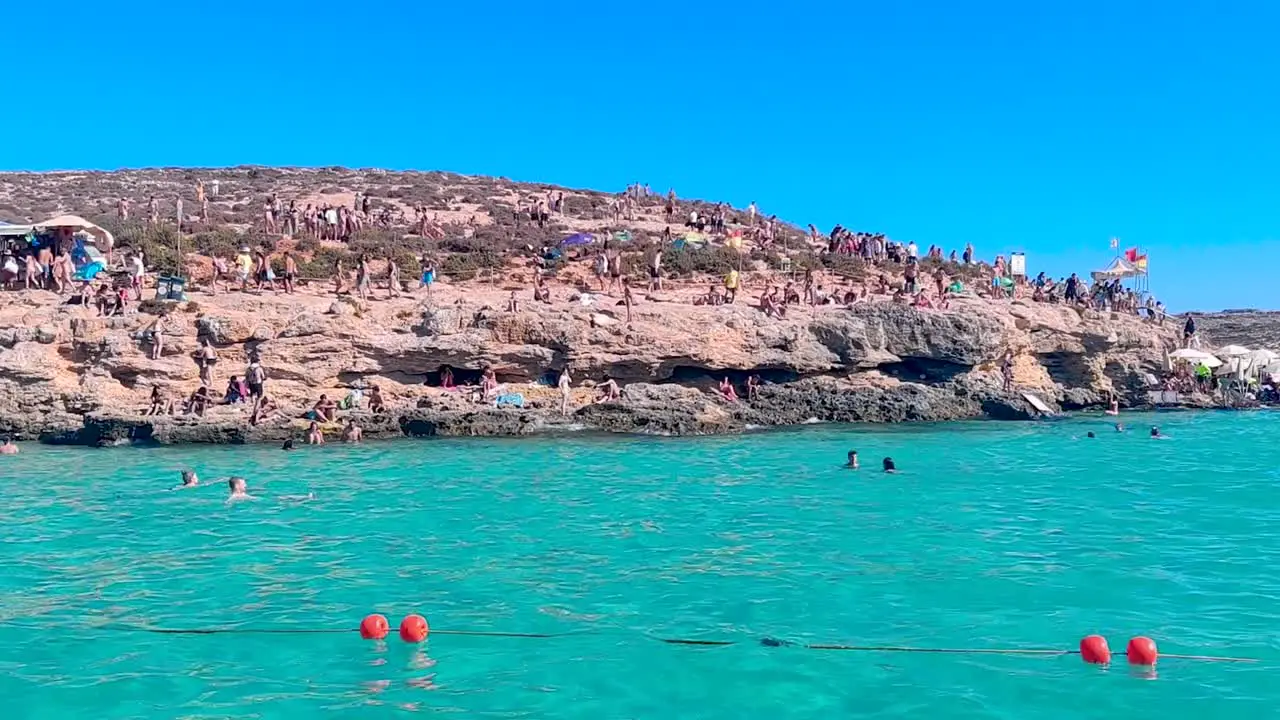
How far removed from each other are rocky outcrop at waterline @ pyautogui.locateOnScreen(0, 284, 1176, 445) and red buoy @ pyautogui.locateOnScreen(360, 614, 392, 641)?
15.2 metres

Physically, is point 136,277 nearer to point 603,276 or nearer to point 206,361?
point 206,361

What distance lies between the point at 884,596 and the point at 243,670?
5.84 metres

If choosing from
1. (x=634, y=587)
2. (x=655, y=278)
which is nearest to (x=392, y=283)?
(x=655, y=278)

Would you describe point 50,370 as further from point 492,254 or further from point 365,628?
point 365,628

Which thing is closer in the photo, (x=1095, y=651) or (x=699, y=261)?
(x=1095, y=651)

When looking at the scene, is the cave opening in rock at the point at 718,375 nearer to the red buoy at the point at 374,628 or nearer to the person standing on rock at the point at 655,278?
the person standing on rock at the point at 655,278

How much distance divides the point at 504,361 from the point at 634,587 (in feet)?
51.9

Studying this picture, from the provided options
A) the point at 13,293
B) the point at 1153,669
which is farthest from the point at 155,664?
the point at 13,293

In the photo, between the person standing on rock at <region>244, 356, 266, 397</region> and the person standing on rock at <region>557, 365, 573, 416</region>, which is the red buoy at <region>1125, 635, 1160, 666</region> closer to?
the person standing on rock at <region>557, 365, 573, 416</region>

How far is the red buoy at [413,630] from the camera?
861cm

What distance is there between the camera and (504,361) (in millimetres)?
25625

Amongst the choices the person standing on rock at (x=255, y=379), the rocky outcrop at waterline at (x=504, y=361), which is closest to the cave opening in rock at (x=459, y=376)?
the rocky outcrop at waterline at (x=504, y=361)

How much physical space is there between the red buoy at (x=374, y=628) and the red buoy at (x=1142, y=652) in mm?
6093

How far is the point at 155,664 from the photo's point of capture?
8.06 m
